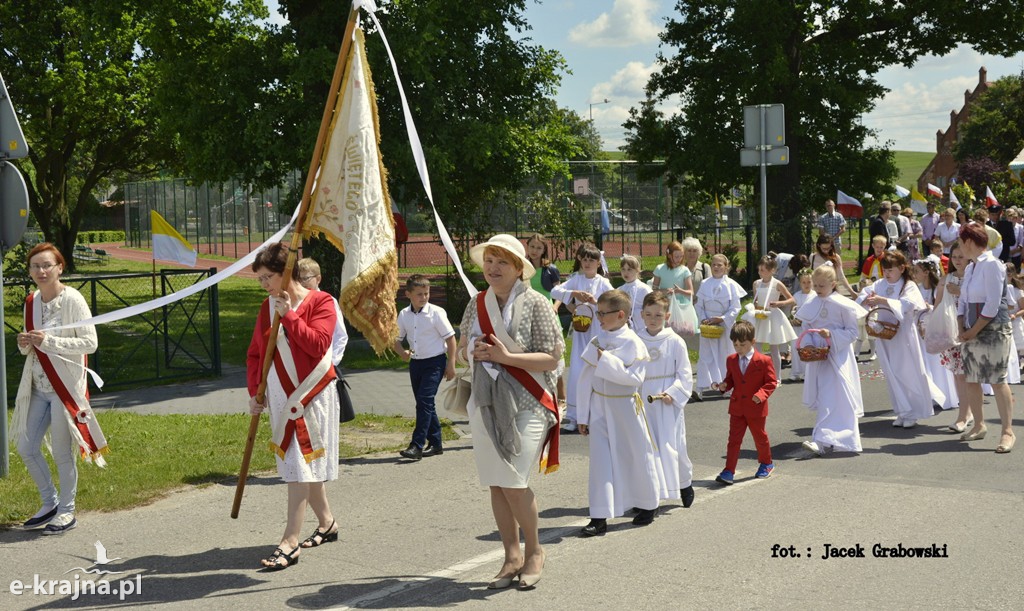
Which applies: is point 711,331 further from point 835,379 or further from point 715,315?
point 835,379

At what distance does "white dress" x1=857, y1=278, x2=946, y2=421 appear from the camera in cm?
1096

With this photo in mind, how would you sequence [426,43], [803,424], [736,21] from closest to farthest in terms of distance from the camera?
[803,424] < [426,43] < [736,21]

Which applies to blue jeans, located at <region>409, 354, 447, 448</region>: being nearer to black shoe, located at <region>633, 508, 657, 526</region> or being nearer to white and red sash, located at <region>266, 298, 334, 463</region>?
black shoe, located at <region>633, 508, 657, 526</region>

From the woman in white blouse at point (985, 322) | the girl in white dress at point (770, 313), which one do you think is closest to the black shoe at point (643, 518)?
the woman in white blouse at point (985, 322)

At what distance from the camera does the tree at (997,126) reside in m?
71.6

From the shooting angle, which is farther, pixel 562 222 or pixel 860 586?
pixel 562 222

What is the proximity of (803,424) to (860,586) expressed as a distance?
17.5ft

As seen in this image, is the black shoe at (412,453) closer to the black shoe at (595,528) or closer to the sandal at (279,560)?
the black shoe at (595,528)

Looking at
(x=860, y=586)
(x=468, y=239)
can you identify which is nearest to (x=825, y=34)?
(x=468, y=239)

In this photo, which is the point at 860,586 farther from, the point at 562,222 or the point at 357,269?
the point at 562,222

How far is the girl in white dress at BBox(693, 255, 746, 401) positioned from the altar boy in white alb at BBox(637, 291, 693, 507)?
499 centimetres

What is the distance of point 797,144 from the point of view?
29516mm

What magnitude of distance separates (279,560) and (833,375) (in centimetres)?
542

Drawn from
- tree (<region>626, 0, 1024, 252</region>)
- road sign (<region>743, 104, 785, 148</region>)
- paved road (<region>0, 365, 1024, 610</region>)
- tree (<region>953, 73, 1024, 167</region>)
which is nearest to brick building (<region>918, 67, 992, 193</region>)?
tree (<region>953, 73, 1024, 167</region>)
